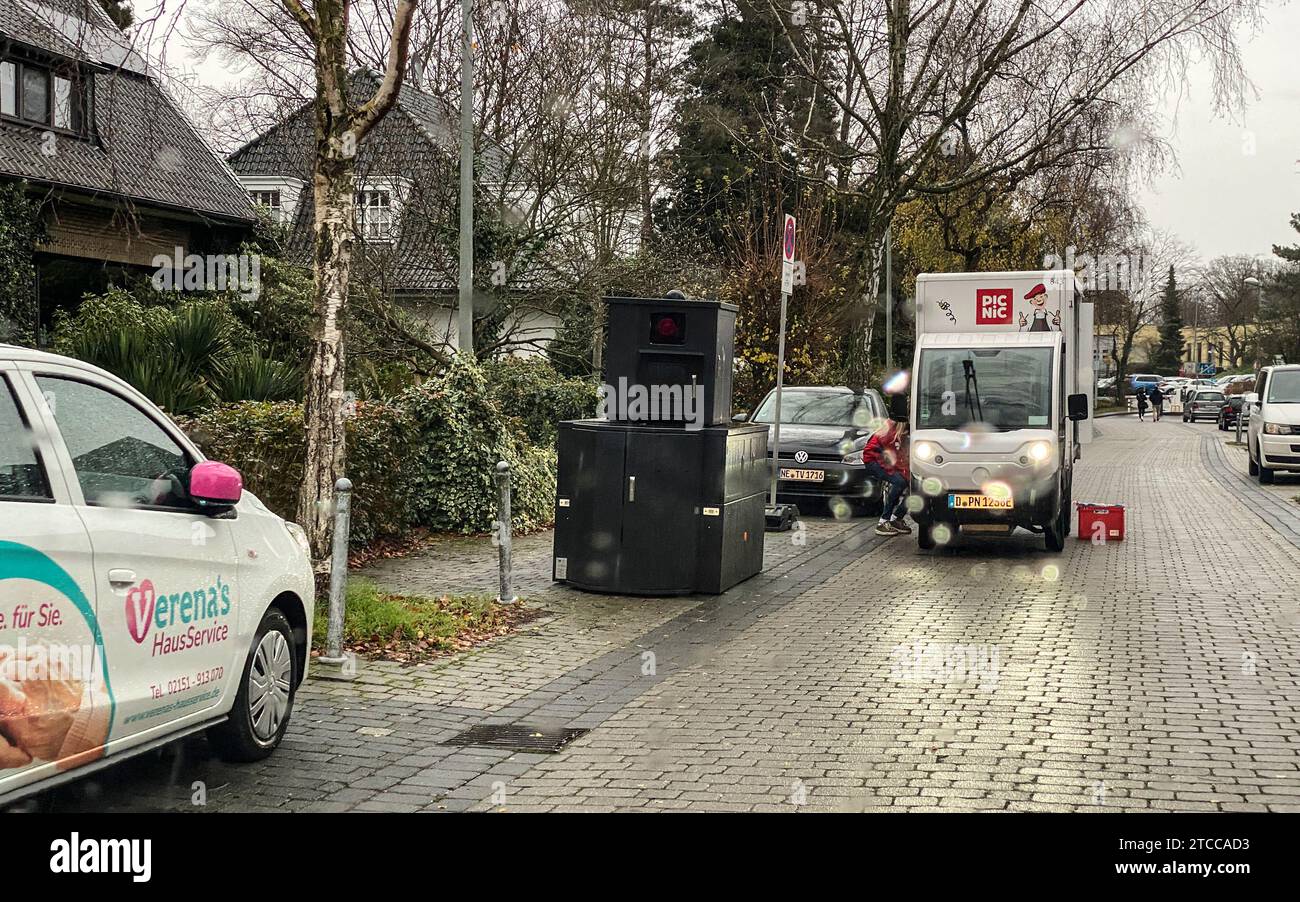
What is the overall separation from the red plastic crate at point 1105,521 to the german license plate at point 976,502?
2006 millimetres

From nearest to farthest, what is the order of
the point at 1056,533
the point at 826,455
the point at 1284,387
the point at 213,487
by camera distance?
the point at 213,487 → the point at 1056,533 → the point at 826,455 → the point at 1284,387

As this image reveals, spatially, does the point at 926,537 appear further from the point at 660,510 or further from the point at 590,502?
the point at 590,502

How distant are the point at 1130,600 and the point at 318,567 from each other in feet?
21.4

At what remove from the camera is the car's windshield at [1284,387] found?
2467cm

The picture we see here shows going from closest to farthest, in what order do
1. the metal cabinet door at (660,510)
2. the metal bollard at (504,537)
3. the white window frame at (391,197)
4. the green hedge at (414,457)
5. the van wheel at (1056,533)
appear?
the metal bollard at (504,537)
the metal cabinet door at (660,510)
the green hedge at (414,457)
the van wheel at (1056,533)
the white window frame at (391,197)

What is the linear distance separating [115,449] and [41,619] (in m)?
0.99

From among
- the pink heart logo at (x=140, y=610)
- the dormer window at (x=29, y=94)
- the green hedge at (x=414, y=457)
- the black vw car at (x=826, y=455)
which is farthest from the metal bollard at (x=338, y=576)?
the dormer window at (x=29, y=94)

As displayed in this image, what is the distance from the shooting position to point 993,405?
15086 mm

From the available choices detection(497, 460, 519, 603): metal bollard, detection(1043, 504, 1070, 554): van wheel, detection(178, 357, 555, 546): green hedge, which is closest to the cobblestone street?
detection(497, 460, 519, 603): metal bollard

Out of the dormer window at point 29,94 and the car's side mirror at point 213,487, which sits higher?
the dormer window at point 29,94

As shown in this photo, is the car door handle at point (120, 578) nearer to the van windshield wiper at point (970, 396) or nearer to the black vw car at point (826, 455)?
the van windshield wiper at point (970, 396)

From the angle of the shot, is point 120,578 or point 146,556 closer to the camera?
point 120,578

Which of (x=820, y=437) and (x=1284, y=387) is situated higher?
(x=1284, y=387)

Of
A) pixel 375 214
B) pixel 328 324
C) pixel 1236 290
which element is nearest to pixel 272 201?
pixel 375 214
